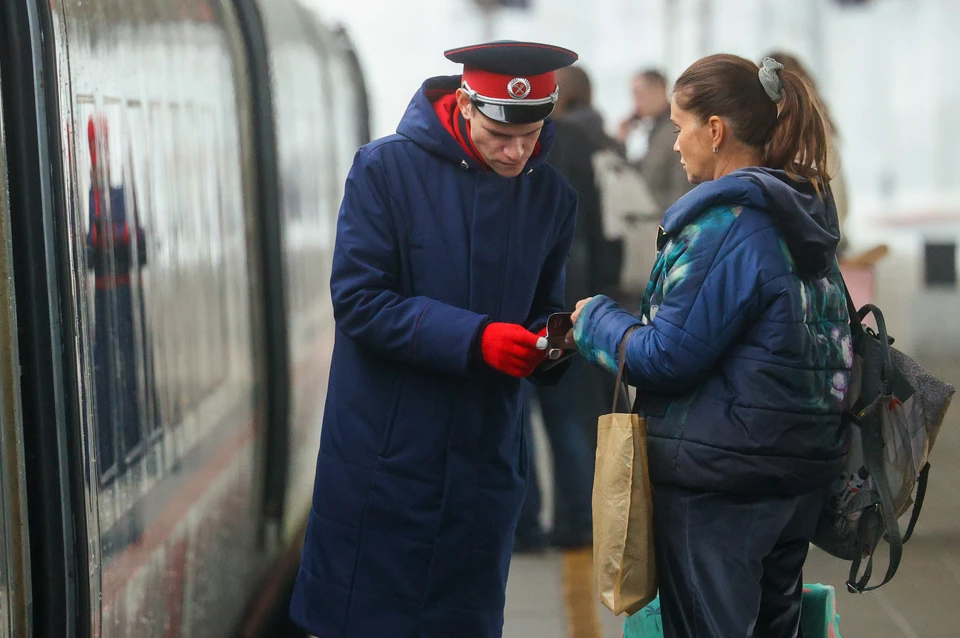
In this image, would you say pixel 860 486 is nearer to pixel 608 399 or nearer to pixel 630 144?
pixel 608 399

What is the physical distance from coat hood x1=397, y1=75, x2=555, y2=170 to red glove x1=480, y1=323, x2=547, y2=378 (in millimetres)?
309

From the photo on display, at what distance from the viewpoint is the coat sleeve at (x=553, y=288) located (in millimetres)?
2367

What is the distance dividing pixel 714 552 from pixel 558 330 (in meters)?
0.47

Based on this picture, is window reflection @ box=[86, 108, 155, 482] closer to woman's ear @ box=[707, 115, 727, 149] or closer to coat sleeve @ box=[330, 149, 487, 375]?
coat sleeve @ box=[330, 149, 487, 375]

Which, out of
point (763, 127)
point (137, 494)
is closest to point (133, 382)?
point (137, 494)

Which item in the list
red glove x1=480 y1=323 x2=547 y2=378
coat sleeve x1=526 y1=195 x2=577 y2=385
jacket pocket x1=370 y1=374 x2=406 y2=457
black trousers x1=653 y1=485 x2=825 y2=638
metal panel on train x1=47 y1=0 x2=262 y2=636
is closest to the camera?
metal panel on train x1=47 y1=0 x2=262 y2=636

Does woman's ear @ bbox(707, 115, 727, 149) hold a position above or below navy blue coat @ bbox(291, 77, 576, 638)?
above

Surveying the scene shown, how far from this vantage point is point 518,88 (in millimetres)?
2133

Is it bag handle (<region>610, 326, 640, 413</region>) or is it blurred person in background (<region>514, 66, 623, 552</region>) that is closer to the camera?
bag handle (<region>610, 326, 640, 413</region>)

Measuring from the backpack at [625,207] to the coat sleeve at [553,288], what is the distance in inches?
67.9

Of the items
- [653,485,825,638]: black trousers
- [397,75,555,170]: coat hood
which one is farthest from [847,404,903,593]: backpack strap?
[397,75,555,170]: coat hood

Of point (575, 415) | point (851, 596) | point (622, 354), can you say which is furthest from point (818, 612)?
point (575, 415)

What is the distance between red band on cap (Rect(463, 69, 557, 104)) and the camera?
2.13 metres

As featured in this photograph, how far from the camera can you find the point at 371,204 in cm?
215
